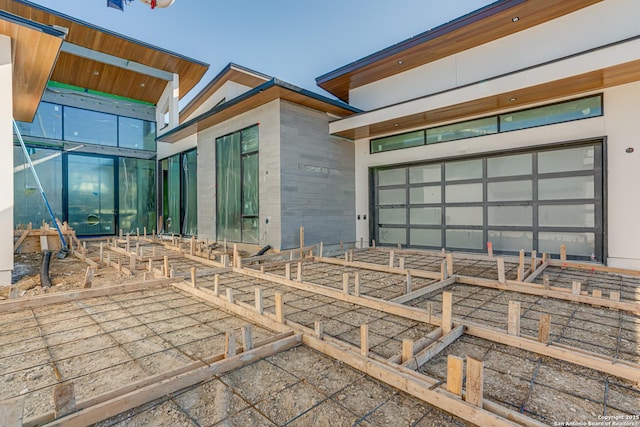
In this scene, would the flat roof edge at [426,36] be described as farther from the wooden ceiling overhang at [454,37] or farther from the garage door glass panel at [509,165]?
the garage door glass panel at [509,165]

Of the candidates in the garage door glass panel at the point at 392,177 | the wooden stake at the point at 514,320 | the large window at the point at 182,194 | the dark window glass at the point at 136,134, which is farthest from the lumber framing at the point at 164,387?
the dark window glass at the point at 136,134

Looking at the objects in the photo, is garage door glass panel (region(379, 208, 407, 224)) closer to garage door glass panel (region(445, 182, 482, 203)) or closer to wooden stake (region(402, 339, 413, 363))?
garage door glass panel (region(445, 182, 482, 203))

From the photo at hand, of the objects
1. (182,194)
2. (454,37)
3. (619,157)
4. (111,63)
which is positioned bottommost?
(182,194)

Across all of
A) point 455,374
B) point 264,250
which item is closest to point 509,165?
point 264,250

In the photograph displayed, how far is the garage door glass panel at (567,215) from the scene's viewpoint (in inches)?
253

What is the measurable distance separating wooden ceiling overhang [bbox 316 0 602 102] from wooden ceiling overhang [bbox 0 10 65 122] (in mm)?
6642

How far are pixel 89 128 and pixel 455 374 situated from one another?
1608 cm

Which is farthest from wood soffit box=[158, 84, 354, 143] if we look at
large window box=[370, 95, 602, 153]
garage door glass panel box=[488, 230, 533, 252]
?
garage door glass panel box=[488, 230, 533, 252]

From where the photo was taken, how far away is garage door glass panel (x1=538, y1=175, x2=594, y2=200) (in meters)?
6.43

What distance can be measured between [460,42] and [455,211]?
4203 mm

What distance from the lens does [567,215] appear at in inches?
263

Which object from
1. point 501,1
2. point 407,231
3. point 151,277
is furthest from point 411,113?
point 151,277

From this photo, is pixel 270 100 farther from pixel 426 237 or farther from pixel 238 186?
pixel 426 237

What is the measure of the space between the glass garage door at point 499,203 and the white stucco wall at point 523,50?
206cm
